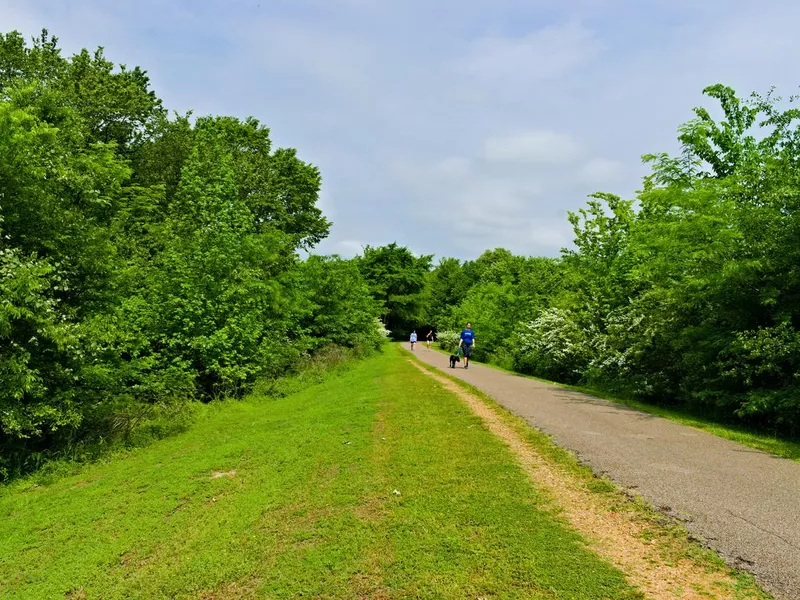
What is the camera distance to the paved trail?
154 inches

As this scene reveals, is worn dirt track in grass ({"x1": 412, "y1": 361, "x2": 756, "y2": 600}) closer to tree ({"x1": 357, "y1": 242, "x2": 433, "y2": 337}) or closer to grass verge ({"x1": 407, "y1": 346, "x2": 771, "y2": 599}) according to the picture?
grass verge ({"x1": 407, "y1": 346, "x2": 771, "y2": 599})

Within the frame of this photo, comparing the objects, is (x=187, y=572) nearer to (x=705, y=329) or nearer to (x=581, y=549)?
(x=581, y=549)

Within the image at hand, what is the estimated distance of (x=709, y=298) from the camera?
39.1ft

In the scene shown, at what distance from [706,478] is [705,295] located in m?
7.48

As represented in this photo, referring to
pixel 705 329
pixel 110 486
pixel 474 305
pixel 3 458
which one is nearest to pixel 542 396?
pixel 705 329

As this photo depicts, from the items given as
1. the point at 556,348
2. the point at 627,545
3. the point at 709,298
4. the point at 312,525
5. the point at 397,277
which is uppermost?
the point at 397,277

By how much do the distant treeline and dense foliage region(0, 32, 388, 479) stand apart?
39.2 feet

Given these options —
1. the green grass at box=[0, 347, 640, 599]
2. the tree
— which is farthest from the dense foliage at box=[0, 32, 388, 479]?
the tree

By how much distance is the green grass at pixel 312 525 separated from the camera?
389 centimetres

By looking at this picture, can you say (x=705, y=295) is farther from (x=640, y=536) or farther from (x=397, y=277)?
(x=397, y=277)

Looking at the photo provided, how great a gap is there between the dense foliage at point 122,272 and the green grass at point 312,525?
8.01 feet

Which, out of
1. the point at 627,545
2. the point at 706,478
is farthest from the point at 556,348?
the point at 627,545

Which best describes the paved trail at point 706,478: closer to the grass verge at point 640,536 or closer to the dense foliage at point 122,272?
the grass verge at point 640,536

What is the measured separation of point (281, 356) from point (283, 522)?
14621 millimetres
